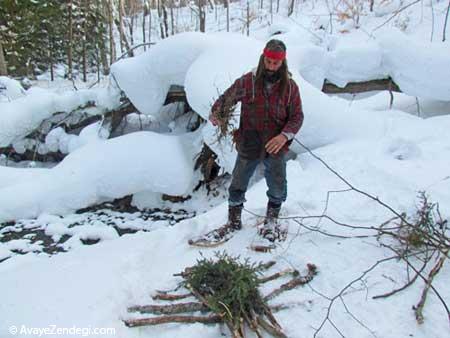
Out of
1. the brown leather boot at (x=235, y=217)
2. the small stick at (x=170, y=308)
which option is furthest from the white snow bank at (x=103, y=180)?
the small stick at (x=170, y=308)

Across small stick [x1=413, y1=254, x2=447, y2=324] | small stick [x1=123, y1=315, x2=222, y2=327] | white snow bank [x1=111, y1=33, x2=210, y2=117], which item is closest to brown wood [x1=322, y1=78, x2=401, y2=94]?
white snow bank [x1=111, y1=33, x2=210, y2=117]

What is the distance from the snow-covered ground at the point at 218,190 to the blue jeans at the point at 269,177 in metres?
0.27

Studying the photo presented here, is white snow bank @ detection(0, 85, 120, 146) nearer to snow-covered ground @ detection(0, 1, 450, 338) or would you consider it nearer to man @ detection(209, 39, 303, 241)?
snow-covered ground @ detection(0, 1, 450, 338)

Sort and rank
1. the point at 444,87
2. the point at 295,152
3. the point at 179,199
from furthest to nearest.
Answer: the point at 179,199
the point at 444,87
the point at 295,152

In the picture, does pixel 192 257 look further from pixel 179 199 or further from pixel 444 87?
pixel 444 87

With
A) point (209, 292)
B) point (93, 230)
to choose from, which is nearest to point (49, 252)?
point (93, 230)

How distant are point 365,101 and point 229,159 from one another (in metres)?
2.84

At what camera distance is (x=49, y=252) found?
13.4 ft

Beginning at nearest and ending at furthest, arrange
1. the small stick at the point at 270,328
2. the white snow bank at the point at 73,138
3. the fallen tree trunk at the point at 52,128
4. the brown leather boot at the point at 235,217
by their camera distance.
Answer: the small stick at the point at 270,328, the brown leather boot at the point at 235,217, the white snow bank at the point at 73,138, the fallen tree trunk at the point at 52,128

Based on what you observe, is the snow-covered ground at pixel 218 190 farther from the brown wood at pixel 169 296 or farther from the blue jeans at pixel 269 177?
the blue jeans at pixel 269 177

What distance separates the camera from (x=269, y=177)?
2.96 m

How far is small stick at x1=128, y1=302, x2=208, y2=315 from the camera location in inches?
88.5

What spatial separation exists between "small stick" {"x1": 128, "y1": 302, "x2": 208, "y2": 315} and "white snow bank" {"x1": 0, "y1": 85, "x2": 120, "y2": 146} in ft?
13.2

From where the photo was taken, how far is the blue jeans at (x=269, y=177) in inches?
114
